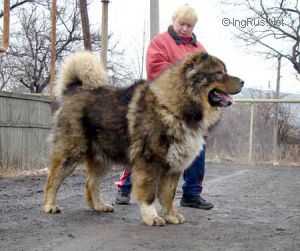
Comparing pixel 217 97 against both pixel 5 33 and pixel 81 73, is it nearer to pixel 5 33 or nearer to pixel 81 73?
pixel 81 73

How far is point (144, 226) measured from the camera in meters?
5.54

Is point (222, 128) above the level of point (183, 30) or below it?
below

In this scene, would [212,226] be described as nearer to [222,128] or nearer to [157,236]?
[157,236]

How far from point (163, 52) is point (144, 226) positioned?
2.14 m

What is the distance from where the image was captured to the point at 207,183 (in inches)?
402

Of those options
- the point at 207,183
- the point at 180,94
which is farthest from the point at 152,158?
the point at 207,183

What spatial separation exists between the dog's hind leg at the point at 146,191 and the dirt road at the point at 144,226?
0.12m

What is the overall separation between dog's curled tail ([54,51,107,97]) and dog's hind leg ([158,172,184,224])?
1.43 m

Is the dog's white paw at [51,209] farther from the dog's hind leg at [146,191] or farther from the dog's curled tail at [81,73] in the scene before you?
the dog's curled tail at [81,73]

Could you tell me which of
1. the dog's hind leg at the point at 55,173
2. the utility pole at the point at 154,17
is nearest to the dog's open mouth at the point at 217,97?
the dog's hind leg at the point at 55,173

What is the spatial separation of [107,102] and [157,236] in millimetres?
1820

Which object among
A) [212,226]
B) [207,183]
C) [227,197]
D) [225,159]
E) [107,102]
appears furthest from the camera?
[225,159]

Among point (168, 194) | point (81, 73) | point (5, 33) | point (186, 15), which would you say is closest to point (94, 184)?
point (168, 194)

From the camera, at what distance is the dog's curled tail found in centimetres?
658
